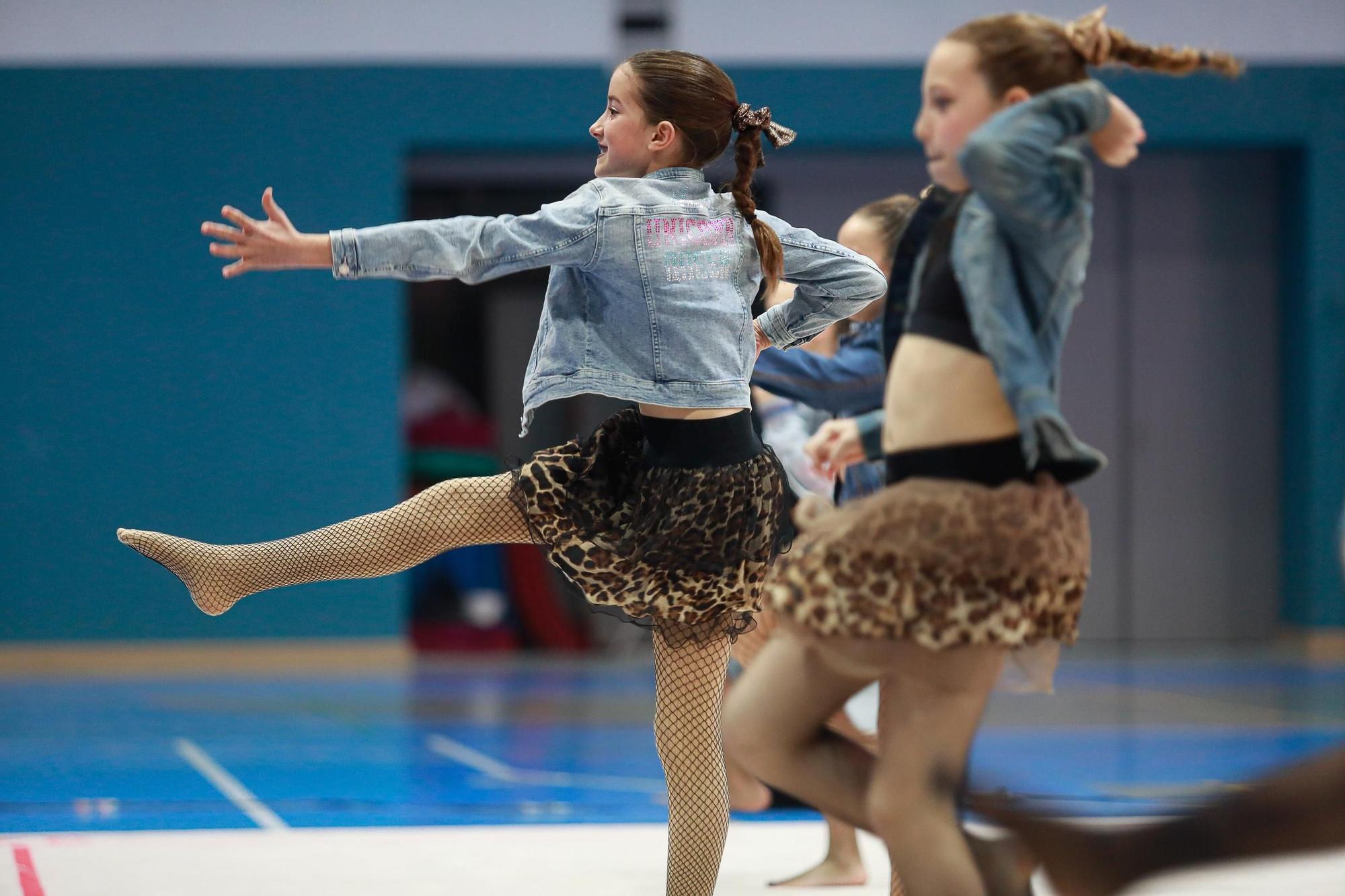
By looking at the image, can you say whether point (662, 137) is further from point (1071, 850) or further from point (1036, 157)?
point (1071, 850)

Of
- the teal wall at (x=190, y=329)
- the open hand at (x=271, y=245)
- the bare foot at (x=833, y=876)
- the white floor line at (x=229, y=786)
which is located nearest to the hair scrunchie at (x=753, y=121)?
the open hand at (x=271, y=245)

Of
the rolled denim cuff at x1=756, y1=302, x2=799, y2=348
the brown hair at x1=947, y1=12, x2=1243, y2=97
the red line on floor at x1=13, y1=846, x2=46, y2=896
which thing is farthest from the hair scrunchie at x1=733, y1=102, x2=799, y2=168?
the red line on floor at x1=13, y1=846, x2=46, y2=896

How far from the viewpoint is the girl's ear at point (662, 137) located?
2631 millimetres

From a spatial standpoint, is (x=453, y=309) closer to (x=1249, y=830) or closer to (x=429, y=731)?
(x=429, y=731)

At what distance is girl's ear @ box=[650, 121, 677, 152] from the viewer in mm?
2631

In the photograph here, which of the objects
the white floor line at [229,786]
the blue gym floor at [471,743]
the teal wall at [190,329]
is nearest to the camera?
the white floor line at [229,786]

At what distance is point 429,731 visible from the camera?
6.21 m

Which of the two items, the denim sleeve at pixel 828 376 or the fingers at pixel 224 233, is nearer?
the fingers at pixel 224 233

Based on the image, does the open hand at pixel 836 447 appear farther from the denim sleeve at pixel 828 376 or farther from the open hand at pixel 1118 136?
the denim sleeve at pixel 828 376

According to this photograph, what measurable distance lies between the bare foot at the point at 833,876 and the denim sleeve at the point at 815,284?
1274 millimetres

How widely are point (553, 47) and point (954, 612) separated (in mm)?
7949

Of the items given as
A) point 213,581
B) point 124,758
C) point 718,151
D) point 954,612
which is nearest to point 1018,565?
point 954,612

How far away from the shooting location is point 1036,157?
188cm

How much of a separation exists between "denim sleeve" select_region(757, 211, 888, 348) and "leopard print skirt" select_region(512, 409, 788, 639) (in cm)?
32
